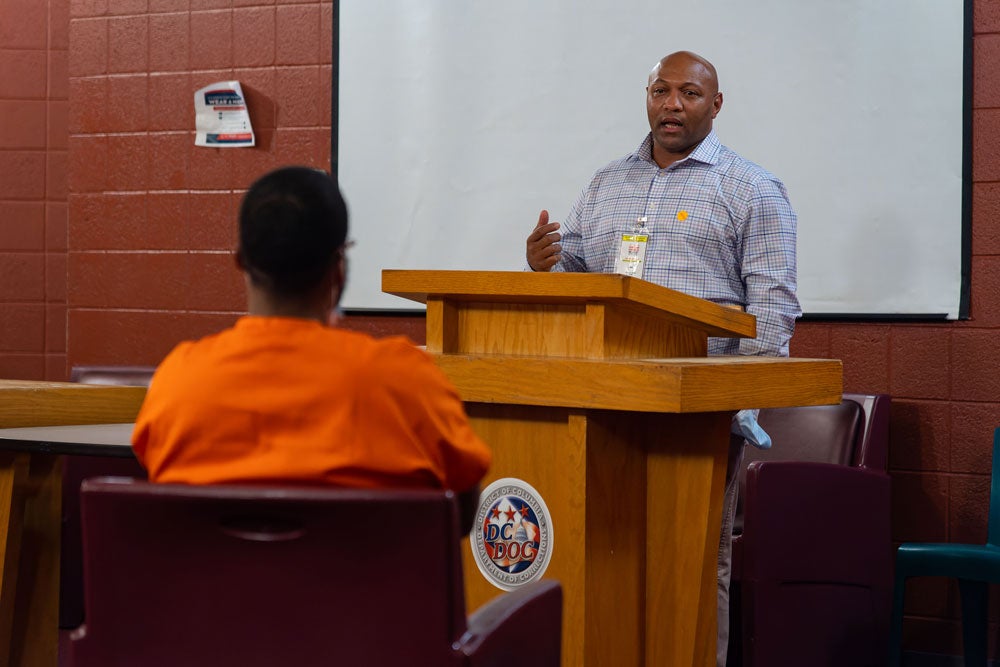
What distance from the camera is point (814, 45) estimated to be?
3.71 meters

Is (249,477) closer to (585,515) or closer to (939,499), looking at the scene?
(585,515)

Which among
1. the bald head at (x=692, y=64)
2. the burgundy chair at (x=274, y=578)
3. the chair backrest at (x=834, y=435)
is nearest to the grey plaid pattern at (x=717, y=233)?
the bald head at (x=692, y=64)

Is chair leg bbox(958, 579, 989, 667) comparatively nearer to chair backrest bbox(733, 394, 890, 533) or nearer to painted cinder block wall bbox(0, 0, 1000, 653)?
chair backrest bbox(733, 394, 890, 533)

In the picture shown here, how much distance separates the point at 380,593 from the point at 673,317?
1.12 metres

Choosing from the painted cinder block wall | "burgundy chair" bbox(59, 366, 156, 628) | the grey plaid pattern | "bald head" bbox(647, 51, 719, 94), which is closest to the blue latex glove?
the grey plaid pattern

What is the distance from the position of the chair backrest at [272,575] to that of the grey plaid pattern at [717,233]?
66.8 inches

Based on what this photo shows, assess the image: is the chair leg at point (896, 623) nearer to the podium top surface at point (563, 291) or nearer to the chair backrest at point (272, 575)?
the podium top surface at point (563, 291)

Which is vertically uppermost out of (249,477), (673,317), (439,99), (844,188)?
(439,99)

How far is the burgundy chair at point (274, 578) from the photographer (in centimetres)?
115

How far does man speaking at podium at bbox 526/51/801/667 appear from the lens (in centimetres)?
274

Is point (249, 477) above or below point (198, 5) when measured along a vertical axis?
below

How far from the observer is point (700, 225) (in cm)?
282

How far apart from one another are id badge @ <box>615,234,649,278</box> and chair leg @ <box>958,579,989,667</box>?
1330 millimetres

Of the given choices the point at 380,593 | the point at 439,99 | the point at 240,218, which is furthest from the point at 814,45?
the point at 380,593
